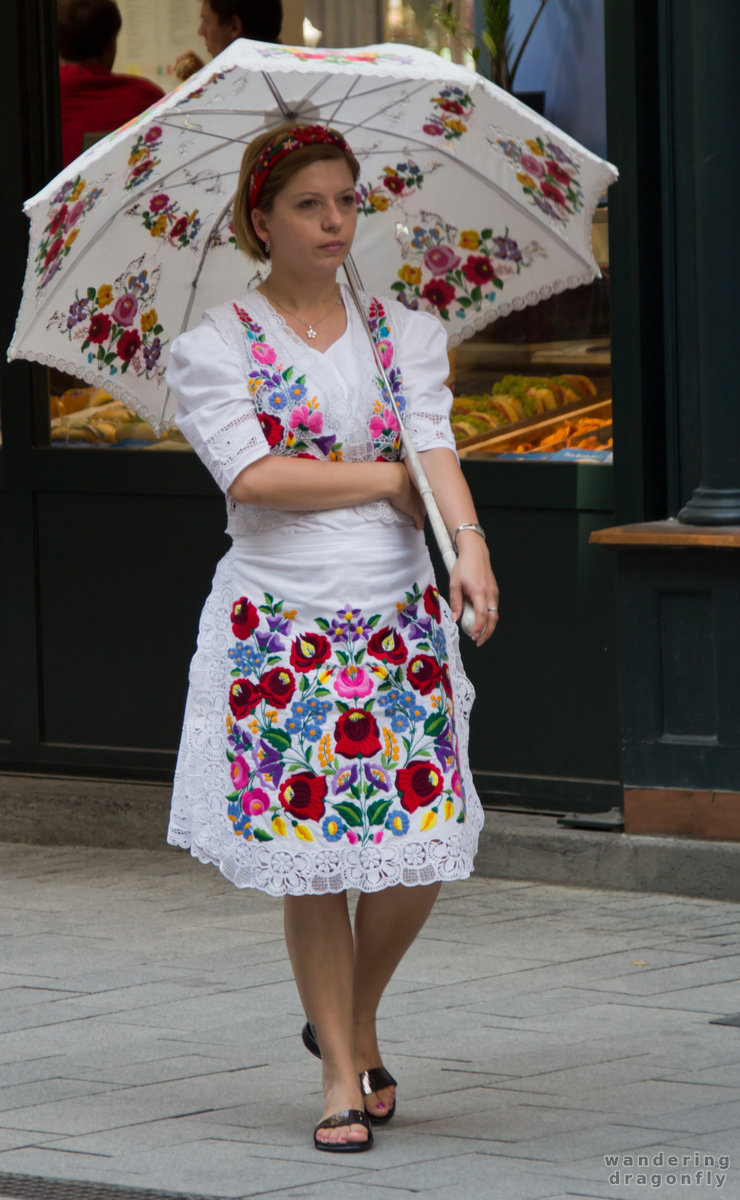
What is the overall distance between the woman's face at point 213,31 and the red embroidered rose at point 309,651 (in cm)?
360

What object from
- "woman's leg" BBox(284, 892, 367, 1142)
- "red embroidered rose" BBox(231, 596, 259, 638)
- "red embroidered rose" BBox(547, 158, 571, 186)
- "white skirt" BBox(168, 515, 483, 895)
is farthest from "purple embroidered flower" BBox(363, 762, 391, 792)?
"red embroidered rose" BBox(547, 158, 571, 186)

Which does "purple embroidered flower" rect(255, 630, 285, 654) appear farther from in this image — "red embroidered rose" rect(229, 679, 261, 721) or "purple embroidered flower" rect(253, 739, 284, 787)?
"purple embroidered flower" rect(253, 739, 284, 787)

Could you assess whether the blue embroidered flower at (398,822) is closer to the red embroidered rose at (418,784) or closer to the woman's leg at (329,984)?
the red embroidered rose at (418,784)

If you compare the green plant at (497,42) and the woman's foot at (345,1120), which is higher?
the green plant at (497,42)

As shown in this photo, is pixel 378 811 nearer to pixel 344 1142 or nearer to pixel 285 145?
pixel 344 1142

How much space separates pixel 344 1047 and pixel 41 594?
3.60 meters

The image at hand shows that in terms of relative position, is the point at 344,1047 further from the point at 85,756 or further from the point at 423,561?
the point at 85,756

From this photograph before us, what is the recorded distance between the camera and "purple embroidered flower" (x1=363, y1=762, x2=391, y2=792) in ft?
13.3

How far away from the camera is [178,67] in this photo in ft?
23.5

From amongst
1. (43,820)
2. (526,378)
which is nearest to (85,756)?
(43,820)

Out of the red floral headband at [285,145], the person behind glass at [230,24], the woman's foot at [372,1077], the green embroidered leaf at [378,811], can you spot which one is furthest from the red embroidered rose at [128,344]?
the person behind glass at [230,24]

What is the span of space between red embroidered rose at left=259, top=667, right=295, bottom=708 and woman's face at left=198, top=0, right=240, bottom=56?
11.9 ft

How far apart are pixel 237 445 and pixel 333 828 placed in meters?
0.76

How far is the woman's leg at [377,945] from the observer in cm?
417
